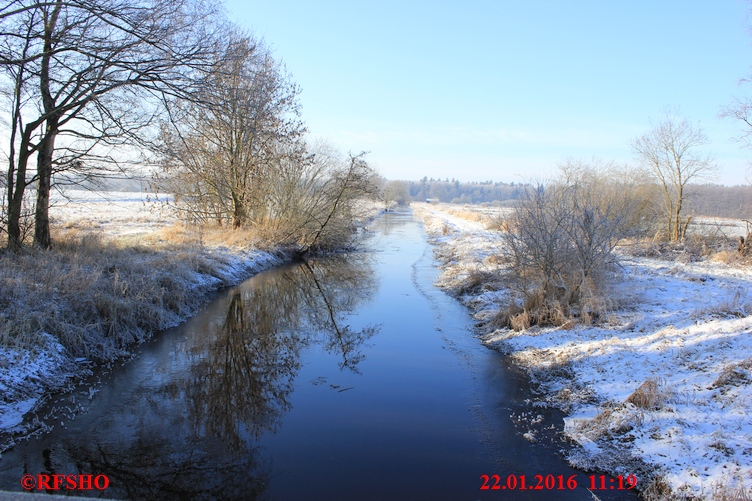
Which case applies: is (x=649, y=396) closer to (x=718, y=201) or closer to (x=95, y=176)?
(x=95, y=176)

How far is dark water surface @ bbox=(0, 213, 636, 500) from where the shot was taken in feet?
14.3

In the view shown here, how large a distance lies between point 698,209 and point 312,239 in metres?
19.0

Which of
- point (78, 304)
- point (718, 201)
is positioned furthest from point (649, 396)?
point (718, 201)

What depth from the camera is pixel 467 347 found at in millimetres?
8688

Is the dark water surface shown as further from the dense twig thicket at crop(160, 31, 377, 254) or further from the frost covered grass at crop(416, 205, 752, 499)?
the dense twig thicket at crop(160, 31, 377, 254)

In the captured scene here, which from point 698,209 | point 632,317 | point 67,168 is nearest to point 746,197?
point 698,209

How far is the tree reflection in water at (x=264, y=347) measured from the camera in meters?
5.65

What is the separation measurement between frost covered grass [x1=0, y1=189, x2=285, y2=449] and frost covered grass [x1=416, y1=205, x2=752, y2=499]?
6717 millimetres

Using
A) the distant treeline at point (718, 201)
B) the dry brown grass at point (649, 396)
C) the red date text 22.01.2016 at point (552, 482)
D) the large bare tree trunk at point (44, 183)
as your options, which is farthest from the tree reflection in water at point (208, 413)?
the distant treeline at point (718, 201)

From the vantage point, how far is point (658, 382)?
5.59 m

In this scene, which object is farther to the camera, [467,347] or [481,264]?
[481,264]

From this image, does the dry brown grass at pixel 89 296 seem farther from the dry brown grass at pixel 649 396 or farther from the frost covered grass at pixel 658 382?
the dry brown grass at pixel 649 396

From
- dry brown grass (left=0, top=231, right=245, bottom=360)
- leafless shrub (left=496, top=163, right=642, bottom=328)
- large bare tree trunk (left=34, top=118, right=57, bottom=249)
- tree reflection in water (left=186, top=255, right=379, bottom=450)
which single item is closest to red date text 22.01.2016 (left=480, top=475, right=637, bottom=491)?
tree reflection in water (left=186, top=255, right=379, bottom=450)

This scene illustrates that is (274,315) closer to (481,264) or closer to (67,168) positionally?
(67,168)
